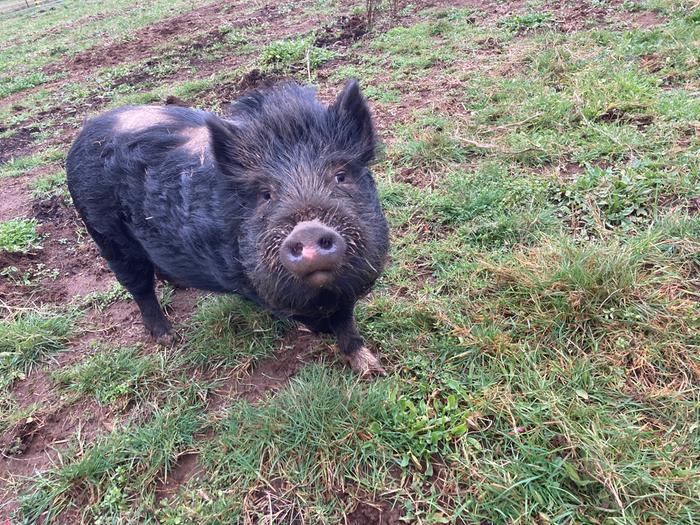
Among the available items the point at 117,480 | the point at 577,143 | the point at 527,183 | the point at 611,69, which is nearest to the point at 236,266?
the point at 117,480

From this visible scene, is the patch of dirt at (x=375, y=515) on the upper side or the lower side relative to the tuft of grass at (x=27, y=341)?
upper

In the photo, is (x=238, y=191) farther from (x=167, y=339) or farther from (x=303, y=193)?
(x=167, y=339)

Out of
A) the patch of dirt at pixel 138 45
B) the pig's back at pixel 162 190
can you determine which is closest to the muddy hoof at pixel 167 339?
the pig's back at pixel 162 190

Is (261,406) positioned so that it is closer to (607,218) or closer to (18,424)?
(18,424)

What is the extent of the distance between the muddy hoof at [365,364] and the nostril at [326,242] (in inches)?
43.8

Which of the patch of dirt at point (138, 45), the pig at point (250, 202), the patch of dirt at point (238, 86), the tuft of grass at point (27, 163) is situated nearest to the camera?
the pig at point (250, 202)

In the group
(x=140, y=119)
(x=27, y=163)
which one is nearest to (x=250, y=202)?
(x=140, y=119)

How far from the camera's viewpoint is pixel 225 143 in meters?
2.54

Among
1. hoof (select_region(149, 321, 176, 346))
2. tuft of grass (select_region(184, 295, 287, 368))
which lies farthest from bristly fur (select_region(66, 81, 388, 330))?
tuft of grass (select_region(184, 295, 287, 368))

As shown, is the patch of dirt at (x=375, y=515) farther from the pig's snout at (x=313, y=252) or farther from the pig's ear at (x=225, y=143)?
the pig's ear at (x=225, y=143)

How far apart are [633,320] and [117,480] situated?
9.40 feet

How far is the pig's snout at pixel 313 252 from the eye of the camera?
1942mm

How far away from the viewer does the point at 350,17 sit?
9.96 m

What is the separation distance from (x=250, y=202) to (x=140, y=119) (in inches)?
55.5
